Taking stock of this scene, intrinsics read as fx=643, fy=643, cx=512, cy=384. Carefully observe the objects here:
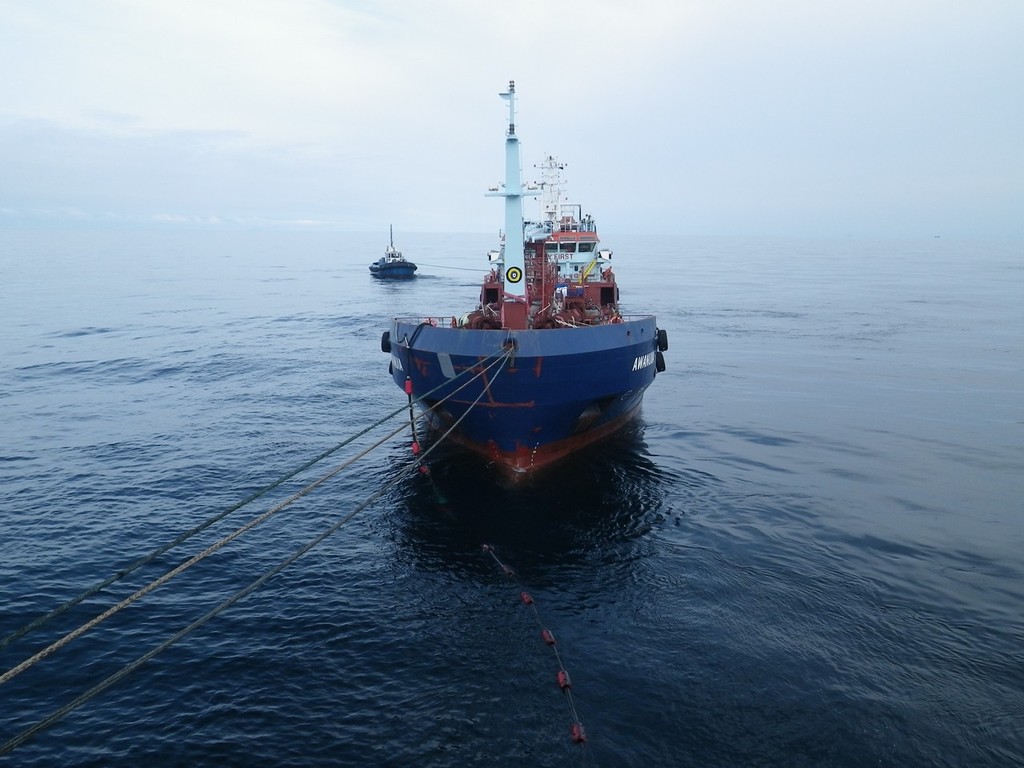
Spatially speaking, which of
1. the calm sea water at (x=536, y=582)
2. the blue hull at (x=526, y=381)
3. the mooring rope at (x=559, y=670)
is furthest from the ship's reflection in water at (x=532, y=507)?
the blue hull at (x=526, y=381)

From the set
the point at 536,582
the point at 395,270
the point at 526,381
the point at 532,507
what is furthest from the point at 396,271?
the point at 536,582

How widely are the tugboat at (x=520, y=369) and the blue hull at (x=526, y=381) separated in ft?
0.12

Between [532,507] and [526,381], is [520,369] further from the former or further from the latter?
[532,507]

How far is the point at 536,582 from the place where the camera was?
16109 mm

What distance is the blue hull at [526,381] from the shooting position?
20594 mm

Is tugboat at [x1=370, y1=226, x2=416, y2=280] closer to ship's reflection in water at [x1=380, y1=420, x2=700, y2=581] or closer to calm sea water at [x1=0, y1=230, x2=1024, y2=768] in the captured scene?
calm sea water at [x1=0, y1=230, x2=1024, y2=768]

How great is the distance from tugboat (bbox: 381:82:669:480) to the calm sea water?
57.6 inches

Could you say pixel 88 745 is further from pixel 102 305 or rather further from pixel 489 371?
pixel 102 305

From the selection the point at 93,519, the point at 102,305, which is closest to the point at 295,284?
the point at 102,305

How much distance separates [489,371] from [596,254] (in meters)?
20.4

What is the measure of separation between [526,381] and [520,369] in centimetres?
47

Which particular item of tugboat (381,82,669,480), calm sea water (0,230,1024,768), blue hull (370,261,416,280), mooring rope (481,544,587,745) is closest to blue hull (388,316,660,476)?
tugboat (381,82,669,480)

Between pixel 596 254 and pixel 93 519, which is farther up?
pixel 596 254

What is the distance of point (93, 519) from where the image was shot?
19203mm
